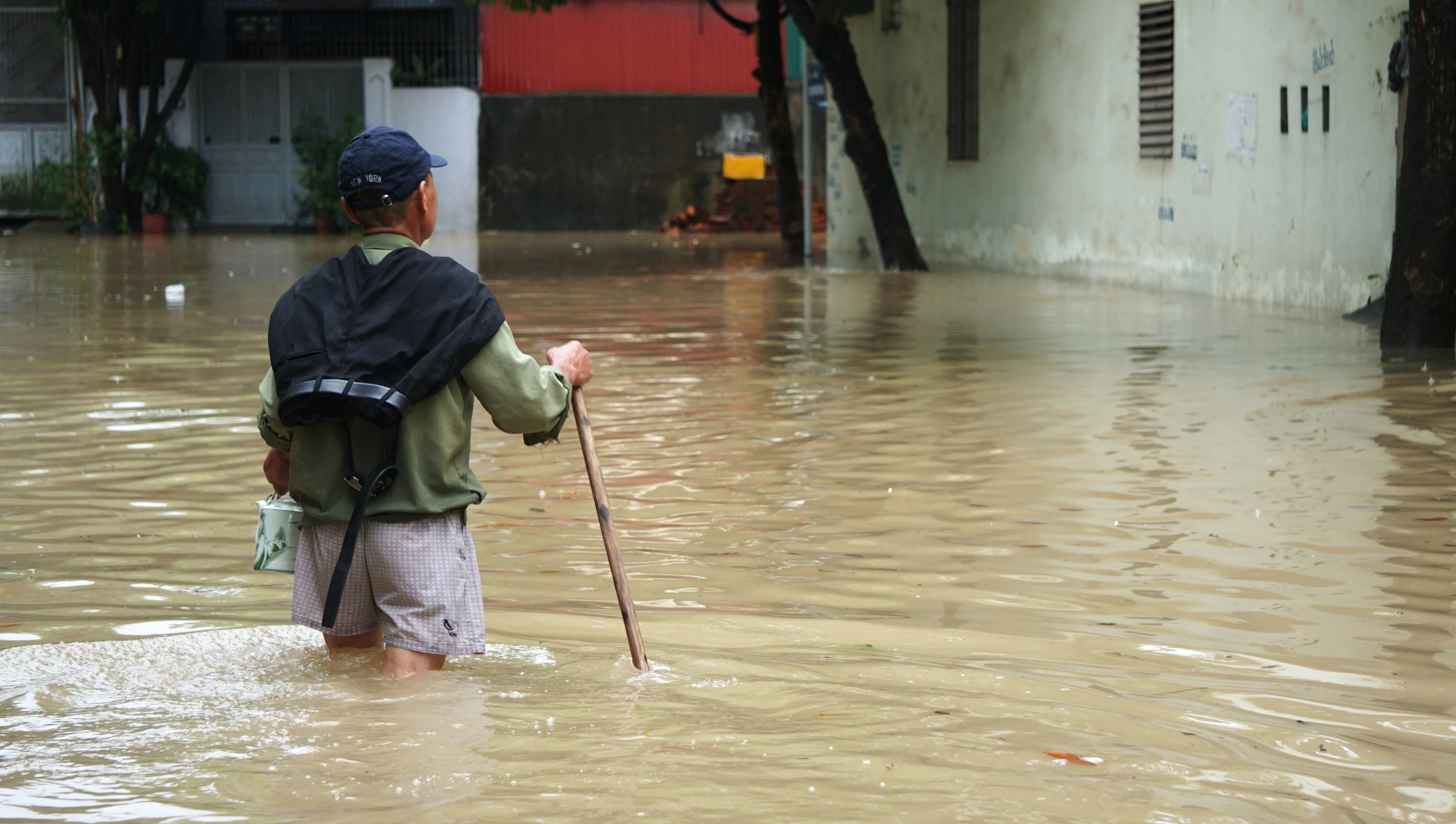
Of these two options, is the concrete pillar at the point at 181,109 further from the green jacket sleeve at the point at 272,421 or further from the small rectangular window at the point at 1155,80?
the green jacket sleeve at the point at 272,421

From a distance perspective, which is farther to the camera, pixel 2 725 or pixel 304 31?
pixel 304 31

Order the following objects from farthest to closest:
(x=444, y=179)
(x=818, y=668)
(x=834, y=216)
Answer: (x=444, y=179)
(x=834, y=216)
(x=818, y=668)

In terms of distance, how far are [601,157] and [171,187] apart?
772 centimetres

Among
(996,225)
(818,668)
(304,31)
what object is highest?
(304,31)

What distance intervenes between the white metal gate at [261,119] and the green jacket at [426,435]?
1116 inches

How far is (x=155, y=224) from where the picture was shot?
2912 cm

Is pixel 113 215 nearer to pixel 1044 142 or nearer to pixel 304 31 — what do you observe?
pixel 304 31

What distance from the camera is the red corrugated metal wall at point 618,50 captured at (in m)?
31.5

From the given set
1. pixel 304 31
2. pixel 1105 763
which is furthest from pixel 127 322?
pixel 304 31

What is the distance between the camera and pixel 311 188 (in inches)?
1196

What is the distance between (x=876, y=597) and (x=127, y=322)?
967 centimetres

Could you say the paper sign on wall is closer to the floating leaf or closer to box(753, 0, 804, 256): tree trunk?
box(753, 0, 804, 256): tree trunk

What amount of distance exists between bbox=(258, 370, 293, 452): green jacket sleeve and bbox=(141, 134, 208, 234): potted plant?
26.9 metres

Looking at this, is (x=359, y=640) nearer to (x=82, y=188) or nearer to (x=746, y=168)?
(x=82, y=188)
